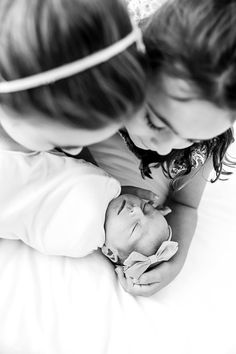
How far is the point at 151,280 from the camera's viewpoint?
974 mm

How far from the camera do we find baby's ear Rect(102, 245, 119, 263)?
95 cm

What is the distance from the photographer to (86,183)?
91 centimetres

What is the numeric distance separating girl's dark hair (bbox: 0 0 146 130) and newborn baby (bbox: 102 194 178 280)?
375 millimetres

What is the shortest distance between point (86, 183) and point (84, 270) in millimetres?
198

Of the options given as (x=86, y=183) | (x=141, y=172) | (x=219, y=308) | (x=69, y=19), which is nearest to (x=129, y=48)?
(x=69, y=19)

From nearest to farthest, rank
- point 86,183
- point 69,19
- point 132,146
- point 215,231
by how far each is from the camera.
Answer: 1. point 69,19
2. point 86,183
3. point 132,146
4. point 215,231

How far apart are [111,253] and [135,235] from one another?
0.08 metres

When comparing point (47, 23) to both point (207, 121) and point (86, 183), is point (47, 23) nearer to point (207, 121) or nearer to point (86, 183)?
point (207, 121)

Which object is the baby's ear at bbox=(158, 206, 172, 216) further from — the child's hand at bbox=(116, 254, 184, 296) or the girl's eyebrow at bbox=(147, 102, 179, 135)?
the girl's eyebrow at bbox=(147, 102, 179, 135)

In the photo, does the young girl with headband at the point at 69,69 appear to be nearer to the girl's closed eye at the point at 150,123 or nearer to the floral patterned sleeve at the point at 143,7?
the girl's closed eye at the point at 150,123

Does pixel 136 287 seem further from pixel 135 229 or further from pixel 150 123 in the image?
pixel 150 123

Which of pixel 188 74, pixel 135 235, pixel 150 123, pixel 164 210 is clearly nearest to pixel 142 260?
pixel 135 235

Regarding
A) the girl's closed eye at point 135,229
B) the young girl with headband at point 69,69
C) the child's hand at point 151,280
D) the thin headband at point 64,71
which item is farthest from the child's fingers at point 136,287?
the thin headband at point 64,71

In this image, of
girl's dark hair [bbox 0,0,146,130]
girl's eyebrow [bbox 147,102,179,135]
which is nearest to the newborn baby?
girl's eyebrow [bbox 147,102,179,135]
